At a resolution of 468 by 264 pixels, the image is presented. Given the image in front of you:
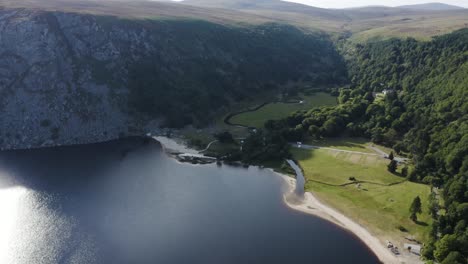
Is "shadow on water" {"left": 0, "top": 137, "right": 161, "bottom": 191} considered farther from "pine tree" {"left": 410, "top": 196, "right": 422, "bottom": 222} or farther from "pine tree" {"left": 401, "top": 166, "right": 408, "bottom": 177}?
"pine tree" {"left": 410, "top": 196, "right": 422, "bottom": 222}

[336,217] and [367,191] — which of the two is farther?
[367,191]

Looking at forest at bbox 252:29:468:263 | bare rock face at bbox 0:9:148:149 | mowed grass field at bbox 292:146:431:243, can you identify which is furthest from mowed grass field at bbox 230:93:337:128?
bare rock face at bbox 0:9:148:149

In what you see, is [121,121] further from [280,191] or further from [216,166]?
[280,191]

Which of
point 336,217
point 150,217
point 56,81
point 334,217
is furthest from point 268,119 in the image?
point 150,217

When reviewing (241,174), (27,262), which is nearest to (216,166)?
(241,174)

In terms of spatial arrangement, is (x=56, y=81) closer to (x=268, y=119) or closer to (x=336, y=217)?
(x=268, y=119)

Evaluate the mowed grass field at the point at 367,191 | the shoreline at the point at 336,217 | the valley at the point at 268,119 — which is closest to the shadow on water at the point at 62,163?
the valley at the point at 268,119
